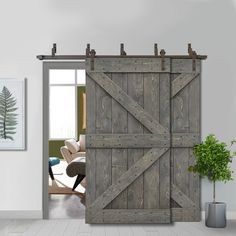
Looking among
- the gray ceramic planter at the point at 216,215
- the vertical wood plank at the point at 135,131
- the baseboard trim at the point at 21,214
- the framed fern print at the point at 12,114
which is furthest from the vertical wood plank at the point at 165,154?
the framed fern print at the point at 12,114

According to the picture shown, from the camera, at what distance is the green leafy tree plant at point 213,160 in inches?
243

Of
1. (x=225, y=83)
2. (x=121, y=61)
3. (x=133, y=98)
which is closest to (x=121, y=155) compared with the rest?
(x=133, y=98)

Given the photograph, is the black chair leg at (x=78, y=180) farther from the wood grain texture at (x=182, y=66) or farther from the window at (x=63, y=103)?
the window at (x=63, y=103)

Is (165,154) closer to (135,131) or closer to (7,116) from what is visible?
(135,131)

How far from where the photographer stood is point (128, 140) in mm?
6504

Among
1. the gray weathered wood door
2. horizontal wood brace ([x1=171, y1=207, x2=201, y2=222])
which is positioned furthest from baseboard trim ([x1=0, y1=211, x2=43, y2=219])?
horizontal wood brace ([x1=171, y1=207, x2=201, y2=222])

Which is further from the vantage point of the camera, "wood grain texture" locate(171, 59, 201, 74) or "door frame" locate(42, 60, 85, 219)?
"door frame" locate(42, 60, 85, 219)

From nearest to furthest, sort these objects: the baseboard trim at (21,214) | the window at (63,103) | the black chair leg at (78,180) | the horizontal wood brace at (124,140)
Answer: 1. the horizontal wood brace at (124,140)
2. the baseboard trim at (21,214)
3. the black chair leg at (78,180)
4. the window at (63,103)

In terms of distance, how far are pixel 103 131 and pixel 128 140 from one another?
320 millimetres

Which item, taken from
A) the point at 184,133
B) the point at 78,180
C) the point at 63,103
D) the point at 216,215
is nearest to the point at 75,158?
the point at 78,180

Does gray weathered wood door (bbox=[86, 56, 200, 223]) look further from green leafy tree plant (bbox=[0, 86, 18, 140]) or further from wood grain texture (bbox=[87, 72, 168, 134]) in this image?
green leafy tree plant (bbox=[0, 86, 18, 140])

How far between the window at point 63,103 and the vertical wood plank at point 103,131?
7.62 meters

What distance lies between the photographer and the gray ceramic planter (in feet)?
20.3

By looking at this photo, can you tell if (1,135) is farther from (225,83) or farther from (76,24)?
(225,83)
